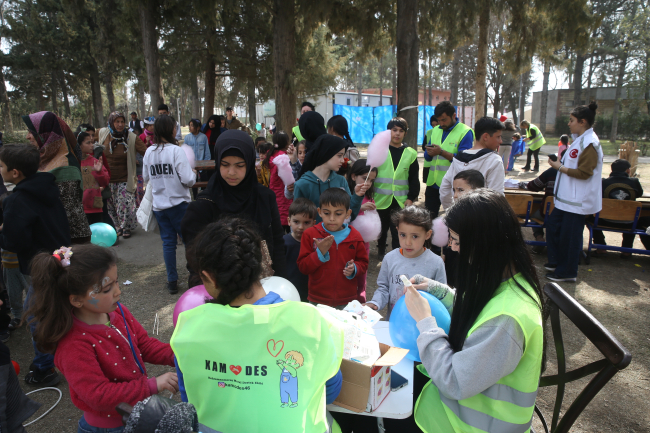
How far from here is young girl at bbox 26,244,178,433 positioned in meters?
1.70

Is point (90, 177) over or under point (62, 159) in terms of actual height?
under

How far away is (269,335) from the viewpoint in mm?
1243

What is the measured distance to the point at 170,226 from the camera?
4.63 metres

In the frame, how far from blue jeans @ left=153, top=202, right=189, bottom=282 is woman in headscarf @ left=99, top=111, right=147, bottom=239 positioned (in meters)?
2.28

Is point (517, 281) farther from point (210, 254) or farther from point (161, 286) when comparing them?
point (161, 286)

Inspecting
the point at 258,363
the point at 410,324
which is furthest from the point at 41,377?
the point at 410,324

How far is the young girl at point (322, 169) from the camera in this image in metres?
3.67

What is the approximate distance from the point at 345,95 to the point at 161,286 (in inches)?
1218

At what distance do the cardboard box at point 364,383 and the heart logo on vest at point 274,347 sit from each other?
1.62 feet

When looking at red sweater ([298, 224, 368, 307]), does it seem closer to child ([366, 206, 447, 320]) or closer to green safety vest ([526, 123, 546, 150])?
child ([366, 206, 447, 320])

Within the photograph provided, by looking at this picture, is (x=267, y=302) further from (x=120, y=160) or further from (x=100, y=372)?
(x=120, y=160)

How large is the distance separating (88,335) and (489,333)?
1707 mm

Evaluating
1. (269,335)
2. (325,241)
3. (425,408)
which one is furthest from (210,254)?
(325,241)

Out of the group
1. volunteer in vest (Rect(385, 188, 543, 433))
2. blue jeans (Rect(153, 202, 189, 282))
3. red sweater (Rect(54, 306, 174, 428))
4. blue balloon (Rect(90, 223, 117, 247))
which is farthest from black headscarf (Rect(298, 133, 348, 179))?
blue balloon (Rect(90, 223, 117, 247))
